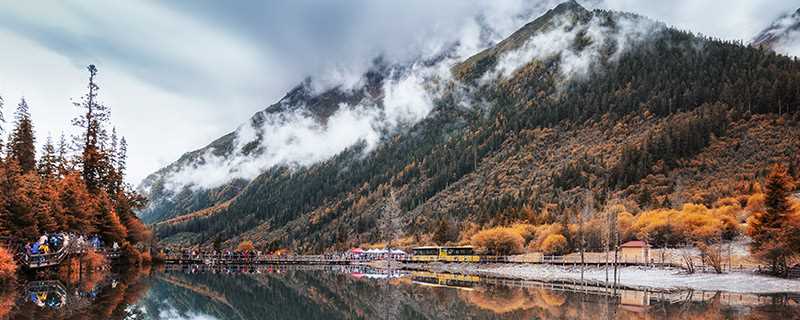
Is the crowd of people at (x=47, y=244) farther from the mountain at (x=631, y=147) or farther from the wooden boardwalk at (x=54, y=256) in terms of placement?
the mountain at (x=631, y=147)

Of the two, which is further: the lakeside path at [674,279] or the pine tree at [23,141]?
the pine tree at [23,141]

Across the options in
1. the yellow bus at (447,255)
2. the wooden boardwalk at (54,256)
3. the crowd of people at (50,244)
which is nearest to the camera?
the wooden boardwalk at (54,256)

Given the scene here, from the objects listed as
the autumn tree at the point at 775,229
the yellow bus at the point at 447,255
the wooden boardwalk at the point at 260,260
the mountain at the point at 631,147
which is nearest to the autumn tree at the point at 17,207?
the autumn tree at the point at 775,229

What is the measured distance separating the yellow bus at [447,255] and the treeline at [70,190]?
4414cm

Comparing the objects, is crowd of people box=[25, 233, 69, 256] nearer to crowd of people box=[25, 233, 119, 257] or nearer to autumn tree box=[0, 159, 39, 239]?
crowd of people box=[25, 233, 119, 257]

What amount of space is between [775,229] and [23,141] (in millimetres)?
67991

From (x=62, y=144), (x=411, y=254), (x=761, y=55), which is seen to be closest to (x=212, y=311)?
(x=62, y=144)

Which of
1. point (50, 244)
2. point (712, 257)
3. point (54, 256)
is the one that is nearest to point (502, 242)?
point (712, 257)

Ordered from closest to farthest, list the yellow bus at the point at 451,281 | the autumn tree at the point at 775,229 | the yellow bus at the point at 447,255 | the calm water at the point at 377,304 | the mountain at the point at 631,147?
1. the calm water at the point at 377,304
2. the autumn tree at the point at 775,229
3. the yellow bus at the point at 451,281
4. the yellow bus at the point at 447,255
5. the mountain at the point at 631,147

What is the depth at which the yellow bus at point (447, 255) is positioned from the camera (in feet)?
322

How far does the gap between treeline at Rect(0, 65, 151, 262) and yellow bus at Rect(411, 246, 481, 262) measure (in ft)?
145

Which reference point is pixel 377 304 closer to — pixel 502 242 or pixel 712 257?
pixel 712 257

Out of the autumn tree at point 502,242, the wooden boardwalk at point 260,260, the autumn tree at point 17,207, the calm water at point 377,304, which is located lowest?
the wooden boardwalk at point 260,260

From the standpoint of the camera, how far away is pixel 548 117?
18538cm
